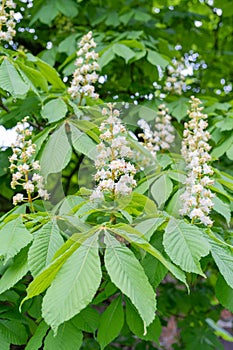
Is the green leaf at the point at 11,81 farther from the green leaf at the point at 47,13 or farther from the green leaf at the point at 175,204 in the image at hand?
the green leaf at the point at 47,13

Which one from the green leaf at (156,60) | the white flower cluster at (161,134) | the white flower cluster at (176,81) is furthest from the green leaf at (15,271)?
the white flower cluster at (176,81)

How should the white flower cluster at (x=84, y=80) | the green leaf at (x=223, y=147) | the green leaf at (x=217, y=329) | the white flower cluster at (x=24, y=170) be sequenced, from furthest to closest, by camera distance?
the green leaf at (x=217, y=329) < the green leaf at (x=223, y=147) < the white flower cluster at (x=84, y=80) < the white flower cluster at (x=24, y=170)

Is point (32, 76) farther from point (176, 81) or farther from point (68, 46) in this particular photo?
point (176, 81)

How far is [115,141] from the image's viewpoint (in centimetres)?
138

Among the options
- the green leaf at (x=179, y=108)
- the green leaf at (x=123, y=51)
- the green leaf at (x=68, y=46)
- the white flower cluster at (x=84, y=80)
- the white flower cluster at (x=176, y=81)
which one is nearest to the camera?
the white flower cluster at (x=84, y=80)

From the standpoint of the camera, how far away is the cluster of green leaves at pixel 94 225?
3.65 ft

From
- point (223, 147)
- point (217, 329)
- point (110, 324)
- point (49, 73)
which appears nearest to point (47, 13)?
point (49, 73)

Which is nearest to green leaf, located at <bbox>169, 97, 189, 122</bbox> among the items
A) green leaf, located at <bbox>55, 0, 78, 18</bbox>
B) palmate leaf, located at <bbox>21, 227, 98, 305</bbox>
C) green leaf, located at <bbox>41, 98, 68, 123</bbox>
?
green leaf, located at <bbox>41, 98, 68, 123</bbox>

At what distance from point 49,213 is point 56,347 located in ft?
1.24

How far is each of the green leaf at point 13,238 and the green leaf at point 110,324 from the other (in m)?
0.43

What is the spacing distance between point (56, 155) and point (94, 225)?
330 mm

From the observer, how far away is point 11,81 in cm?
169

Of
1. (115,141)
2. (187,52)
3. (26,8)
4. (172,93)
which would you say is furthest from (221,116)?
(26,8)

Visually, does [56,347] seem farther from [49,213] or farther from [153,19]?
[153,19]
